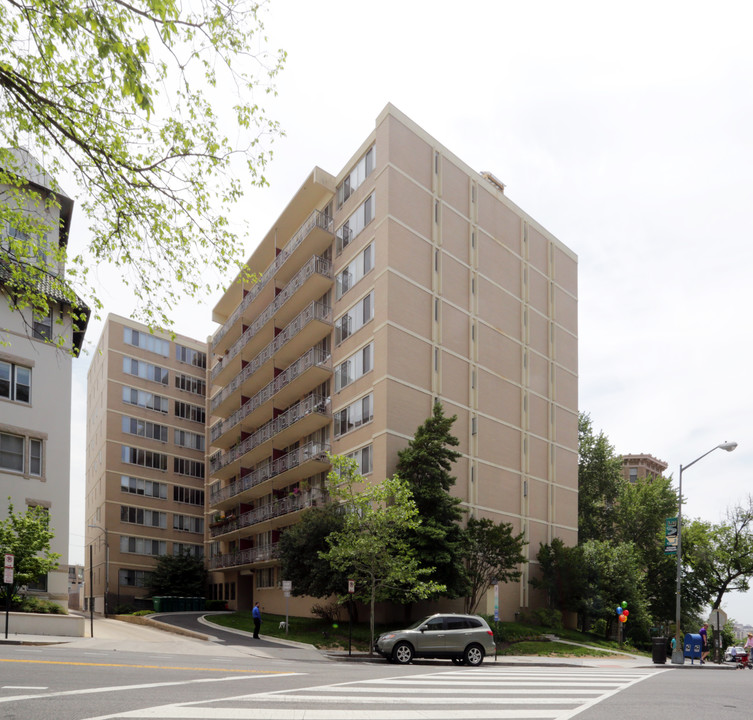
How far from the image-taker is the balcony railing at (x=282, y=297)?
1751 inches

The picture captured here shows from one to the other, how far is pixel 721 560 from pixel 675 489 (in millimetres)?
6338

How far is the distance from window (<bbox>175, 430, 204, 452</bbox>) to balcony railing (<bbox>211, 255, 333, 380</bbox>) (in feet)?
35.0

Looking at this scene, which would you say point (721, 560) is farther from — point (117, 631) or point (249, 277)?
point (249, 277)

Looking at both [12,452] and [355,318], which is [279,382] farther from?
[12,452]

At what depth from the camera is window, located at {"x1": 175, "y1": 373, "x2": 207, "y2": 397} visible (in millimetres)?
70375

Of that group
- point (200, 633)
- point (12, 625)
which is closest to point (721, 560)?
point (200, 633)

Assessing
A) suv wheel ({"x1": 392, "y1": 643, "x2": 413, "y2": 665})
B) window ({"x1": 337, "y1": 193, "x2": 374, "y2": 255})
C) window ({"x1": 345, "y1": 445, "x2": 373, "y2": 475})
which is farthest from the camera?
window ({"x1": 337, "y1": 193, "x2": 374, "y2": 255})

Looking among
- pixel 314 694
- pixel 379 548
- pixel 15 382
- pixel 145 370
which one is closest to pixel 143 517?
pixel 145 370

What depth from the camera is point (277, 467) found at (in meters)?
47.0

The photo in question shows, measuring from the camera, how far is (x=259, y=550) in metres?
49.2

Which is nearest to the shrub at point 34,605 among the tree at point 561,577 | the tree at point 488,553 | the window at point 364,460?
the window at point 364,460

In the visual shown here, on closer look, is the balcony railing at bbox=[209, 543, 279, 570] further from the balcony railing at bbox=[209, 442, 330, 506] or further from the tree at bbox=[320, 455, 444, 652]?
the tree at bbox=[320, 455, 444, 652]

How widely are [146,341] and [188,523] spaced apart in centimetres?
1607

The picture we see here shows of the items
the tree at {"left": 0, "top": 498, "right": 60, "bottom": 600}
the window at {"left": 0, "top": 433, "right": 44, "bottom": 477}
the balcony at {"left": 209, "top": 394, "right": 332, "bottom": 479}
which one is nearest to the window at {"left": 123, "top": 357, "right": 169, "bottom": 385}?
the balcony at {"left": 209, "top": 394, "right": 332, "bottom": 479}
